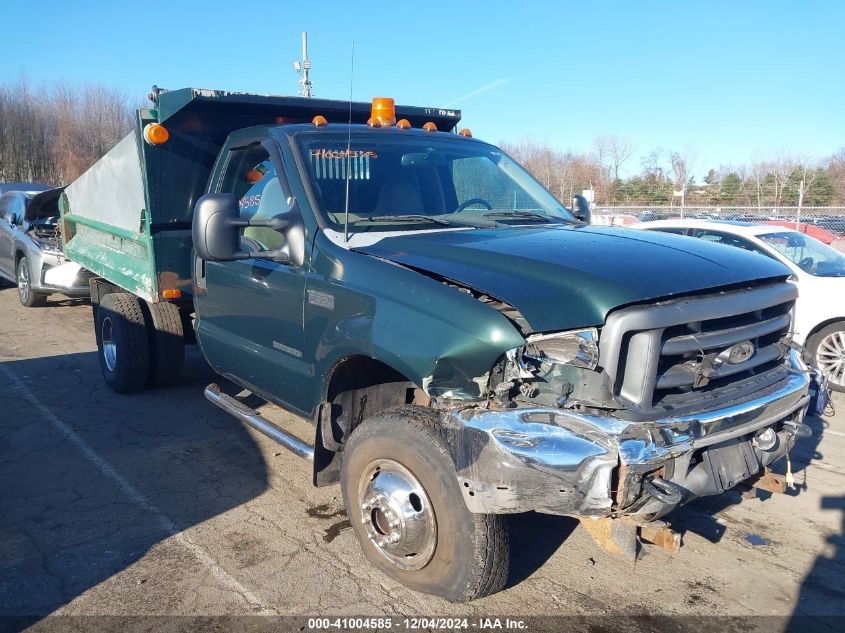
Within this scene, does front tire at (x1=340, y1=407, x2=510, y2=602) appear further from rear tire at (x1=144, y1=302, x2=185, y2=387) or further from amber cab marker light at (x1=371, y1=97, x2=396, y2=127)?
rear tire at (x1=144, y1=302, x2=185, y2=387)

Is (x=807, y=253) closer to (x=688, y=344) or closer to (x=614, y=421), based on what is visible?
(x=688, y=344)

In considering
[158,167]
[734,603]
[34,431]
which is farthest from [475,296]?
[34,431]

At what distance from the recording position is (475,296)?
3.01m

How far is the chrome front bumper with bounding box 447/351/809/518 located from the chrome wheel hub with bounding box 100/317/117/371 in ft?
15.3

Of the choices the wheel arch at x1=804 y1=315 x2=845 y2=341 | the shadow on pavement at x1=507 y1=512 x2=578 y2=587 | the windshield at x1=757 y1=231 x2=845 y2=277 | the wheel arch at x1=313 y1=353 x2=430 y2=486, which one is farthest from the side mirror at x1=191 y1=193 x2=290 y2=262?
the windshield at x1=757 y1=231 x2=845 y2=277

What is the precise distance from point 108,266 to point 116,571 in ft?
12.2

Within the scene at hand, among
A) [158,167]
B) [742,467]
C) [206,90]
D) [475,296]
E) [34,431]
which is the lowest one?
[34,431]

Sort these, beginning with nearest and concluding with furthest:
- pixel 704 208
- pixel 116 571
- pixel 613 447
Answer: pixel 613 447 < pixel 116 571 < pixel 704 208

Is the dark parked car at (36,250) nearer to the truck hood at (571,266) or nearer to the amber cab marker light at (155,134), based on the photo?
the amber cab marker light at (155,134)

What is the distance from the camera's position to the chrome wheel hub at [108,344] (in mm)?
6484

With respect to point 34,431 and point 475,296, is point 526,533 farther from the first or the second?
point 34,431

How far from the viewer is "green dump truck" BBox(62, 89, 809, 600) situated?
2721 millimetres

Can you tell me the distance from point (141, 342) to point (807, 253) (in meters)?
6.93

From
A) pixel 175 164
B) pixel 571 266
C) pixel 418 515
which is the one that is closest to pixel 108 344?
pixel 175 164
